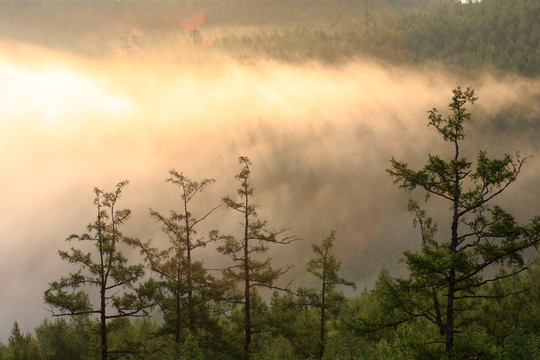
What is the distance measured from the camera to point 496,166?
49.5 feet

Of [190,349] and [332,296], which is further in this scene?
[332,296]

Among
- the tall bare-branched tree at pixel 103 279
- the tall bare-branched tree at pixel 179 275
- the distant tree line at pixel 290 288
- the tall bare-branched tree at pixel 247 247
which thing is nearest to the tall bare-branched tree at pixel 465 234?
the distant tree line at pixel 290 288

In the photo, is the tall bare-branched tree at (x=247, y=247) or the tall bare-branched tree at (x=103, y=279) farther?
the tall bare-branched tree at (x=247, y=247)

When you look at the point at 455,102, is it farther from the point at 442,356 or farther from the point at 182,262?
the point at 182,262

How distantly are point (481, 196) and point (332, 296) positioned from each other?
61.9 ft

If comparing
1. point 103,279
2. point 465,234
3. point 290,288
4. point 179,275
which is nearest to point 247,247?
point 290,288

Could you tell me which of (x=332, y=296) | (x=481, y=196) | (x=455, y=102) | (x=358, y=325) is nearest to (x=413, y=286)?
(x=358, y=325)

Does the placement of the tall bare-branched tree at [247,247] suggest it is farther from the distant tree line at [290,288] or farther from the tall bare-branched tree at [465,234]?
the tall bare-branched tree at [465,234]

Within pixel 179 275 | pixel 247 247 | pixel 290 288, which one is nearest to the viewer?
pixel 179 275

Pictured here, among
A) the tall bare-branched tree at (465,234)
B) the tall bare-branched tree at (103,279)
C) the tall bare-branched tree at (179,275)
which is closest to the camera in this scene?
the tall bare-branched tree at (465,234)

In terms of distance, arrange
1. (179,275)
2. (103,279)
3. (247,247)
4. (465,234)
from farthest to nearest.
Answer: (247,247)
(179,275)
(103,279)
(465,234)

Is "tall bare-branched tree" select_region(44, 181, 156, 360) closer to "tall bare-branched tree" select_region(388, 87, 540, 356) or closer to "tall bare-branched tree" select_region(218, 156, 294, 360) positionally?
"tall bare-branched tree" select_region(218, 156, 294, 360)

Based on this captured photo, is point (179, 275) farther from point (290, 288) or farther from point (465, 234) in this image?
point (465, 234)

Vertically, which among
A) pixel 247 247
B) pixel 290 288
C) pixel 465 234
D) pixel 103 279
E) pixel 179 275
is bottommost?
pixel 465 234
